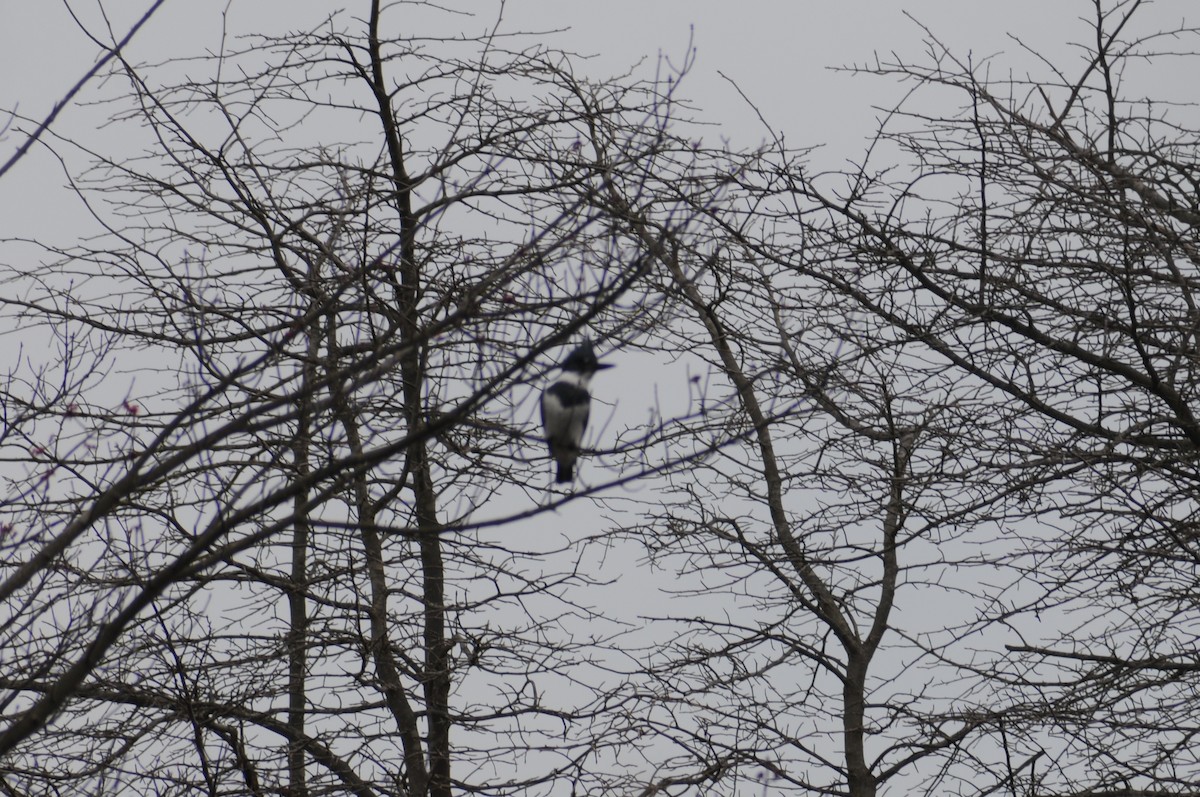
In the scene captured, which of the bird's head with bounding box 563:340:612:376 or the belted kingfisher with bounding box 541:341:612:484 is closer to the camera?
the bird's head with bounding box 563:340:612:376

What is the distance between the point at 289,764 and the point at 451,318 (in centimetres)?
520

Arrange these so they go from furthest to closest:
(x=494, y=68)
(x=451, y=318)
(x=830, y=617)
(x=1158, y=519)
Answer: (x=830, y=617)
(x=494, y=68)
(x=1158, y=519)
(x=451, y=318)


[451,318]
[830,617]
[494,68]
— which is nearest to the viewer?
[451,318]

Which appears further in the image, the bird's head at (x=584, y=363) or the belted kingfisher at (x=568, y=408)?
the belted kingfisher at (x=568, y=408)

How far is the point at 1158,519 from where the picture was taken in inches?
280

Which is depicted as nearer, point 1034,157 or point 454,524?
point 454,524

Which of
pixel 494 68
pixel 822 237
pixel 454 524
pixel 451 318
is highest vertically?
pixel 494 68

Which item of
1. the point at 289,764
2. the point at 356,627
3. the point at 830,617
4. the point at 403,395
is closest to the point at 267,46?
Answer: the point at 403,395

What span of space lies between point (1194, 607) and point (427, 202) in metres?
4.99

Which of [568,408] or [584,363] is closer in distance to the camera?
[584,363]

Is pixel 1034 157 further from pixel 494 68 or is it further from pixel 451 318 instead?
pixel 451 318

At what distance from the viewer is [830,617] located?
8977 mm

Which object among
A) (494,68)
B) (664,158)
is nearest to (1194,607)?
(664,158)

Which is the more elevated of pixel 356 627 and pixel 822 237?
pixel 822 237
